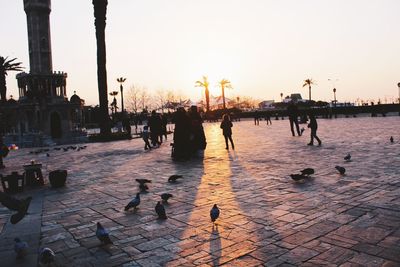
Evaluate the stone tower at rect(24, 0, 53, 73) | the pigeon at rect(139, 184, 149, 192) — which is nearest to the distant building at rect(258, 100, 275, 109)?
the stone tower at rect(24, 0, 53, 73)

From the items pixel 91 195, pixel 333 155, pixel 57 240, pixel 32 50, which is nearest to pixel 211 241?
pixel 57 240

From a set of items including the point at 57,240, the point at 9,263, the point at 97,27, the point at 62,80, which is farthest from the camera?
the point at 62,80

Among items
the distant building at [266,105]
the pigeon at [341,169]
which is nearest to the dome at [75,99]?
the pigeon at [341,169]

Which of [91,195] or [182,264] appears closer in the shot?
[182,264]

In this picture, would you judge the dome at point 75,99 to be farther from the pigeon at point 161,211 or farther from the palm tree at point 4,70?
the pigeon at point 161,211

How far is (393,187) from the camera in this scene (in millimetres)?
6246

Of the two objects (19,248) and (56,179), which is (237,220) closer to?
(19,248)

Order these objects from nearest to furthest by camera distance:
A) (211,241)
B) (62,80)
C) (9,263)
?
1. (9,263)
2. (211,241)
3. (62,80)

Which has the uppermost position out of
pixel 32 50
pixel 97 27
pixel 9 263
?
pixel 32 50

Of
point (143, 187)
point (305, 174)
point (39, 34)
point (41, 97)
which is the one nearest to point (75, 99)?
point (41, 97)

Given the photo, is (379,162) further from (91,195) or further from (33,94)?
(33,94)

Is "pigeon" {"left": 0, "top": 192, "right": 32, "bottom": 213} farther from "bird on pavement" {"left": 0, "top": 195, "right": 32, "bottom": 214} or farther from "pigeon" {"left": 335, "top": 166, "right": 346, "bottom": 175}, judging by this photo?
"pigeon" {"left": 335, "top": 166, "right": 346, "bottom": 175}

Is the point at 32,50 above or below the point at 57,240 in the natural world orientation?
above

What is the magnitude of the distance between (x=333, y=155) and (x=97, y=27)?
19.4 metres
